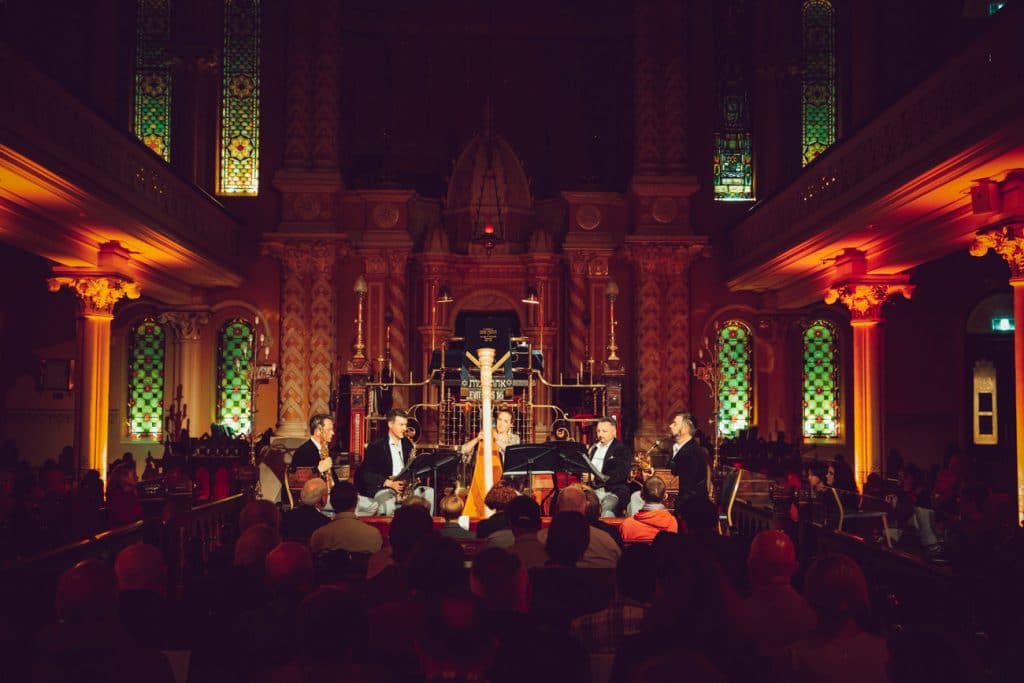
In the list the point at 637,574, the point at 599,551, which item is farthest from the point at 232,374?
the point at 637,574

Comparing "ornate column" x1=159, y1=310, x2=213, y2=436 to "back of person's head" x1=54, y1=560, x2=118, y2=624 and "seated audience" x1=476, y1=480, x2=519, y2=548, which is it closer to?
"seated audience" x1=476, y1=480, x2=519, y2=548

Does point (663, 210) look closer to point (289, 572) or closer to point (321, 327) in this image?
point (321, 327)

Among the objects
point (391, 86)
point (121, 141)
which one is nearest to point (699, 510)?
point (121, 141)

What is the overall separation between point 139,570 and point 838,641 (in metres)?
3.63

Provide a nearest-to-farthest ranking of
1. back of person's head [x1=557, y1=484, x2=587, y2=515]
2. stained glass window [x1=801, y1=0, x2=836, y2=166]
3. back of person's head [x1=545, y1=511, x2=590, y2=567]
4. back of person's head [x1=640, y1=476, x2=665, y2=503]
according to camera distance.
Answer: back of person's head [x1=545, y1=511, x2=590, y2=567], back of person's head [x1=557, y1=484, x2=587, y2=515], back of person's head [x1=640, y1=476, x2=665, y2=503], stained glass window [x1=801, y1=0, x2=836, y2=166]

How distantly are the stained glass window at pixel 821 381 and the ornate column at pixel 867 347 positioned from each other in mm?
5561

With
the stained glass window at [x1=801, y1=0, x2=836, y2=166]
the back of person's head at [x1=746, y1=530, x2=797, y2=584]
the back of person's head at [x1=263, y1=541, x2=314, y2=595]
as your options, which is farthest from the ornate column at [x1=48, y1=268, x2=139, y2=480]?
the stained glass window at [x1=801, y1=0, x2=836, y2=166]

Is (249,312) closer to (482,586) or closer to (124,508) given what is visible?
(124,508)

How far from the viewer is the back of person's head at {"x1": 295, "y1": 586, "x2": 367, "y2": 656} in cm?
396

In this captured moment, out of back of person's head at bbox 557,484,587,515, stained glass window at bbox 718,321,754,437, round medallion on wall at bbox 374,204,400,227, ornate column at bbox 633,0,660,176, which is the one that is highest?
ornate column at bbox 633,0,660,176

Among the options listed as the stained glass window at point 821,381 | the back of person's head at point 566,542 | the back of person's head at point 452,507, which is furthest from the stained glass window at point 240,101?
the back of person's head at point 566,542

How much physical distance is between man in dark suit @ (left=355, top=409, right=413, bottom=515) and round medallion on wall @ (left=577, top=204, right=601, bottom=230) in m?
12.2

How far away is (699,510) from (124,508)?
24.9 ft

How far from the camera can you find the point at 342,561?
6434 millimetres
